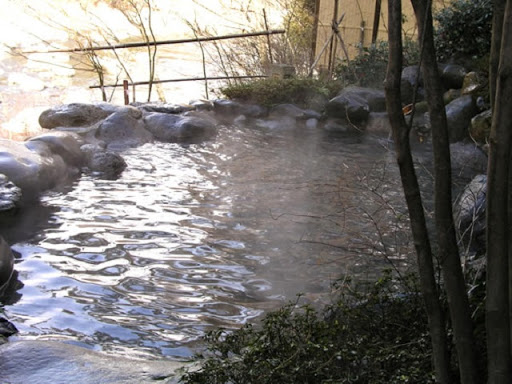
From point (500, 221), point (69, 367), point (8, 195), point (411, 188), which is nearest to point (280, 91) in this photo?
point (8, 195)

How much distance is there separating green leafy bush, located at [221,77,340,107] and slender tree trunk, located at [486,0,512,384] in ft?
38.2

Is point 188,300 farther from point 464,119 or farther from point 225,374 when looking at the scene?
point 464,119

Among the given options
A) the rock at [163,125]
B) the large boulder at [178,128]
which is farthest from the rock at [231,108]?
the rock at [163,125]

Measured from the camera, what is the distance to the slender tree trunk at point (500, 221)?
1910 millimetres

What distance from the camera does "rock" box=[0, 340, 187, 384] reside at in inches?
129

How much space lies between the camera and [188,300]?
5.02 metres

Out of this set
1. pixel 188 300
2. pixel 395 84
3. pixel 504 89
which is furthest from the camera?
pixel 188 300

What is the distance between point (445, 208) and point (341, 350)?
854mm

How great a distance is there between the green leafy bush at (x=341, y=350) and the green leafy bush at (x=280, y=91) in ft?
35.0

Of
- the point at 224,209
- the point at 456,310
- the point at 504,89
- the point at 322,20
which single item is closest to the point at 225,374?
the point at 456,310

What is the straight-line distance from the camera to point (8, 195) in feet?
22.5

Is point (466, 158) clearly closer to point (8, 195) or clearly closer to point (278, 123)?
point (278, 123)

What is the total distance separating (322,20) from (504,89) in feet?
51.7

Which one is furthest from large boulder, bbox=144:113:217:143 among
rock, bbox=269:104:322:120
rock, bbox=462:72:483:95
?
rock, bbox=462:72:483:95
